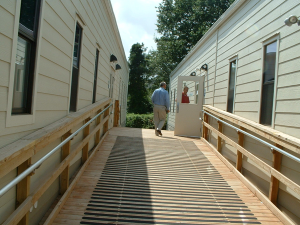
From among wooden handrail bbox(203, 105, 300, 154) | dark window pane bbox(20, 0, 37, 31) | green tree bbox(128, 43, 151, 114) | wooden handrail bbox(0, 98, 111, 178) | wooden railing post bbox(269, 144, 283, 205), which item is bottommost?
wooden railing post bbox(269, 144, 283, 205)

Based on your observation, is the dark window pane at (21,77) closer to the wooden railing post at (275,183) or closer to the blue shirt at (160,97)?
the wooden railing post at (275,183)

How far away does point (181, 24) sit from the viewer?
28359mm

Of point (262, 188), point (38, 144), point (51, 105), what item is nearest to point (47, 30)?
point (51, 105)

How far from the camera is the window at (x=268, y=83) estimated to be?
164 inches

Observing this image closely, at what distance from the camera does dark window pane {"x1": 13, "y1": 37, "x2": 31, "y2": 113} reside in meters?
2.46

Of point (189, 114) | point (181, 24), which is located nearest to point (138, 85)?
point (181, 24)

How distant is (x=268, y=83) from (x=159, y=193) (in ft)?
7.74

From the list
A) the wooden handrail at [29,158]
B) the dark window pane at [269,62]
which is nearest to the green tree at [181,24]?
the dark window pane at [269,62]

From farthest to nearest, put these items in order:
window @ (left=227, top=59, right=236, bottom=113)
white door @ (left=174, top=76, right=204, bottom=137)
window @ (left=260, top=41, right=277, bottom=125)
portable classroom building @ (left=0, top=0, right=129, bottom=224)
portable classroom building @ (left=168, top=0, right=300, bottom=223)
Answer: white door @ (left=174, top=76, right=204, bottom=137) → window @ (left=227, top=59, right=236, bottom=113) → window @ (left=260, top=41, right=277, bottom=125) → portable classroom building @ (left=168, top=0, right=300, bottom=223) → portable classroom building @ (left=0, top=0, right=129, bottom=224)

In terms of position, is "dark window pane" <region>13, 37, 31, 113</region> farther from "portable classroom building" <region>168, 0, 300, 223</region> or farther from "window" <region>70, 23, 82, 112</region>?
"portable classroom building" <region>168, 0, 300, 223</region>

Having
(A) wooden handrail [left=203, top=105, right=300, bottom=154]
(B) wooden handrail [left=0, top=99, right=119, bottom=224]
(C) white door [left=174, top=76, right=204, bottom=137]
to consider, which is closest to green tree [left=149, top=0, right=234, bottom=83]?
(C) white door [left=174, top=76, right=204, bottom=137]

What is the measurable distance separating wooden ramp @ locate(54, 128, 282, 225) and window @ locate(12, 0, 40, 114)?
50.5 inches

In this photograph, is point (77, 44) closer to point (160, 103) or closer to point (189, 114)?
point (160, 103)

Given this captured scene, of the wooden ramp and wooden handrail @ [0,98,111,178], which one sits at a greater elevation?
wooden handrail @ [0,98,111,178]
